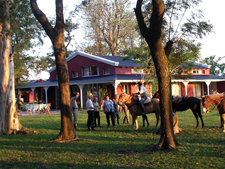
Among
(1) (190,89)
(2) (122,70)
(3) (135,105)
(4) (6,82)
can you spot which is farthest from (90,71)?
(3) (135,105)

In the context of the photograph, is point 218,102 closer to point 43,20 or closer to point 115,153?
point 115,153

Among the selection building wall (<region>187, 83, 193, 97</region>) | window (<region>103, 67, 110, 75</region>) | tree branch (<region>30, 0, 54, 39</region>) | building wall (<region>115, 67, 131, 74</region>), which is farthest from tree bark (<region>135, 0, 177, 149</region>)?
building wall (<region>187, 83, 193, 97</region>)

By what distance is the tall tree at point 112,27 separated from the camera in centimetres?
4538

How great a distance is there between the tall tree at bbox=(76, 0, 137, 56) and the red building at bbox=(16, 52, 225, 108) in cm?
1160

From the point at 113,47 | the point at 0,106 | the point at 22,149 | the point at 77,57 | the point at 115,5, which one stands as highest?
the point at 115,5

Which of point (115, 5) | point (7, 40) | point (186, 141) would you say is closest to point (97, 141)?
point (186, 141)

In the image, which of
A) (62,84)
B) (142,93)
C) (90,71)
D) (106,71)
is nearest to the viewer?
(62,84)

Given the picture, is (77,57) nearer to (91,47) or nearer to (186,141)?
(91,47)

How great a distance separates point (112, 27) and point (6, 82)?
115 ft

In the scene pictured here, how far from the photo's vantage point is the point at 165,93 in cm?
822

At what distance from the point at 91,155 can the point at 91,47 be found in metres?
41.8

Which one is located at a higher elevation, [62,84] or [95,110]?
[62,84]

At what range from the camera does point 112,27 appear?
47.3m

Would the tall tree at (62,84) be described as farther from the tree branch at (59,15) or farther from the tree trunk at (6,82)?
the tree trunk at (6,82)
